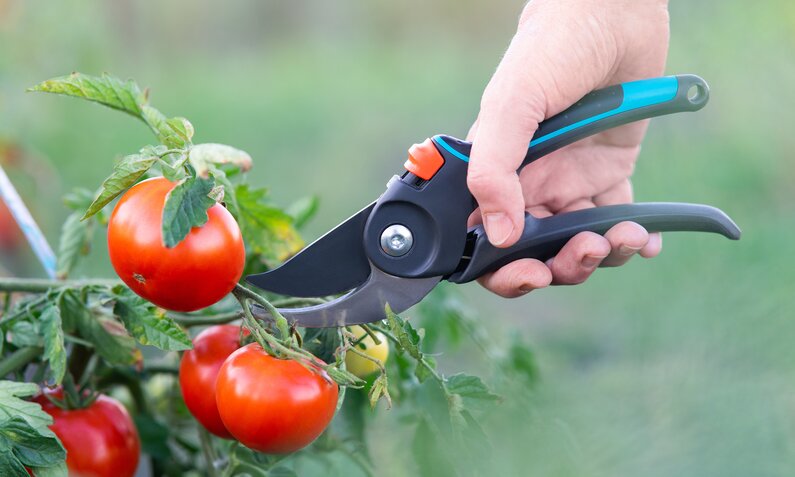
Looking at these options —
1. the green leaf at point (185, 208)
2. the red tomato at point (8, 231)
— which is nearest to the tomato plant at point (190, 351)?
the green leaf at point (185, 208)

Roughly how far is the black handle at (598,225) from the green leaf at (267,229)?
0.67 feet

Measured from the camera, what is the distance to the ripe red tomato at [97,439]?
1.02m

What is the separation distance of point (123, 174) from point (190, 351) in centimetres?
26

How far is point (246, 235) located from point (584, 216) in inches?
16.6

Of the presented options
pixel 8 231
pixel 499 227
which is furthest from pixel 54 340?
pixel 8 231

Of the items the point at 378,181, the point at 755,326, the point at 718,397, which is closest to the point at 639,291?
the point at 755,326

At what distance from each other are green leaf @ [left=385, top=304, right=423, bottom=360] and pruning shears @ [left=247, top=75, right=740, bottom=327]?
8 cm

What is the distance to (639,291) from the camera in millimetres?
3105

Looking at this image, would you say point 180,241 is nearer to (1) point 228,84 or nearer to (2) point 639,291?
(2) point 639,291

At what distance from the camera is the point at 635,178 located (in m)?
3.79

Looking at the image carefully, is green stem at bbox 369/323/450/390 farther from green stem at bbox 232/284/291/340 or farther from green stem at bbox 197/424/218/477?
green stem at bbox 197/424/218/477

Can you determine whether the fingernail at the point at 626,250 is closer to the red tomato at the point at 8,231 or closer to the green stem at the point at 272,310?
the green stem at the point at 272,310

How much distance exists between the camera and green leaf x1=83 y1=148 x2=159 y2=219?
847 mm

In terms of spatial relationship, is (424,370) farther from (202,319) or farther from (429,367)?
(202,319)
